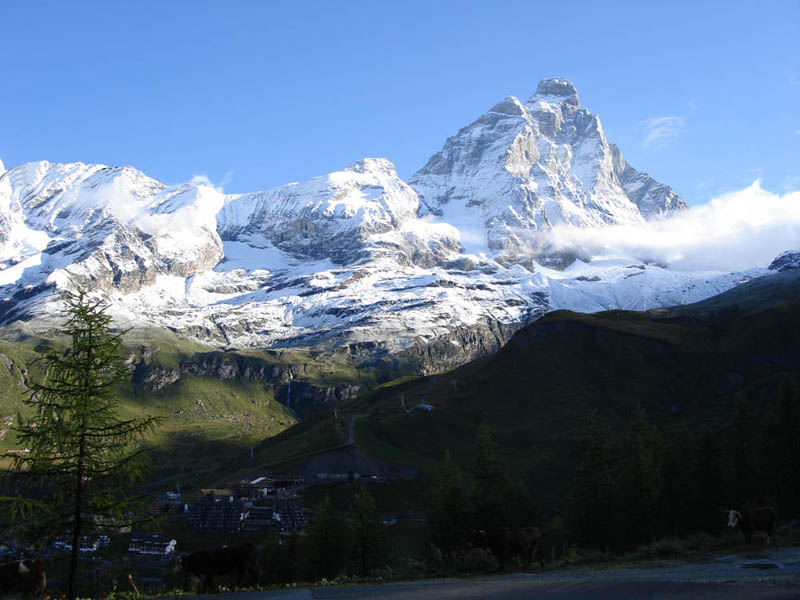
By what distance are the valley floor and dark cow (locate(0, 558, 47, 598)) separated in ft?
29.9

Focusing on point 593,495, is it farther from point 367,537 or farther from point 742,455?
point 367,537

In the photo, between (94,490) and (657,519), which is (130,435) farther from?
(657,519)

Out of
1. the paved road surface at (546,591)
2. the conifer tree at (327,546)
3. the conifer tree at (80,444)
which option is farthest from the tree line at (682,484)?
the conifer tree at (80,444)

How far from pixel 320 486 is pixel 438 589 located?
172706 mm

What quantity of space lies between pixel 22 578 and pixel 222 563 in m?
8.86

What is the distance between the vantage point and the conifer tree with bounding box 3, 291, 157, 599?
3069cm

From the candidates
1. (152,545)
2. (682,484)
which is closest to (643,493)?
(682,484)

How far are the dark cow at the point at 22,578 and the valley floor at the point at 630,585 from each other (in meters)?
9.11

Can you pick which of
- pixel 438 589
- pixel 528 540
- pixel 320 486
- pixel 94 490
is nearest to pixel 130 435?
pixel 94 490

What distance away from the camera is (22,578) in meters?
28.6

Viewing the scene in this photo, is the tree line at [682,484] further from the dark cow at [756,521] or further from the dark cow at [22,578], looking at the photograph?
the dark cow at [22,578]

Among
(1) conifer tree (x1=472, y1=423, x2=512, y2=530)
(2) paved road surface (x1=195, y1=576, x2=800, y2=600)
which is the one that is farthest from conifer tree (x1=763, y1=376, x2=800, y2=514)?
(2) paved road surface (x1=195, y1=576, x2=800, y2=600)

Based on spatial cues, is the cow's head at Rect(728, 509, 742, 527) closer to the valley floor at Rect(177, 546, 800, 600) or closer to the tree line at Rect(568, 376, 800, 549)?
the valley floor at Rect(177, 546, 800, 600)

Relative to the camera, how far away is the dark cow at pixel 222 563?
31.5m
